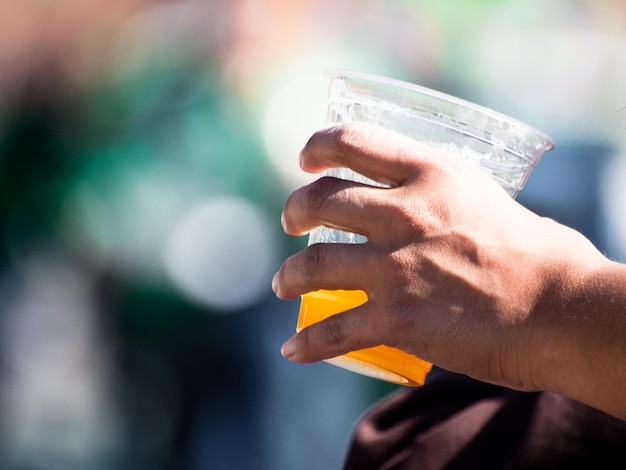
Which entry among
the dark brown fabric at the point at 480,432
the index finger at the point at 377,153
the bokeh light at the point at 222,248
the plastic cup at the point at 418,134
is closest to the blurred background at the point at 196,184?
the bokeh light at the point at 222,248

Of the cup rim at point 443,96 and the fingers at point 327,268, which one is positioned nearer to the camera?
the fingers at point 327,268

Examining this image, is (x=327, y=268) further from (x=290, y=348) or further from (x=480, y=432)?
(x=480, y=432)

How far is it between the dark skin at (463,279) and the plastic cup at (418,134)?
13 cm

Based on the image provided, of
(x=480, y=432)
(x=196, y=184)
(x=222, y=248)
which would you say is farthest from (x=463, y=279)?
(x=222, y=248)

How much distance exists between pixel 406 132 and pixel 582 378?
0.42 m

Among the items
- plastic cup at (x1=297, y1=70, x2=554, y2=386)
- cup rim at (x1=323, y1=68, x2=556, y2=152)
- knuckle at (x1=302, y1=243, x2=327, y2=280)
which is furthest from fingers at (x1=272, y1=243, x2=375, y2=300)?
cup rim at (x1=323, y1=68, x2=556, y2=152)

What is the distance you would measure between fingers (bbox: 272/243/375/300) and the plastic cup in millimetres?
116

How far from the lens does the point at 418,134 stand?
98 centimetres

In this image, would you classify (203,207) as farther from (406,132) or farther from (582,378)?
(582,378)

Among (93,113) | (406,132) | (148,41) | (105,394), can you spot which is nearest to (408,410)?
(406,132)

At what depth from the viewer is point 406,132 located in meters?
0.99

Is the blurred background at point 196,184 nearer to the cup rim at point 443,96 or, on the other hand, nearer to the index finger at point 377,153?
the cup rim at point 443,96

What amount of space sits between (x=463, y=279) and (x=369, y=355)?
29cm

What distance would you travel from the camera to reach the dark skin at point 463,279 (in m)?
0.70
